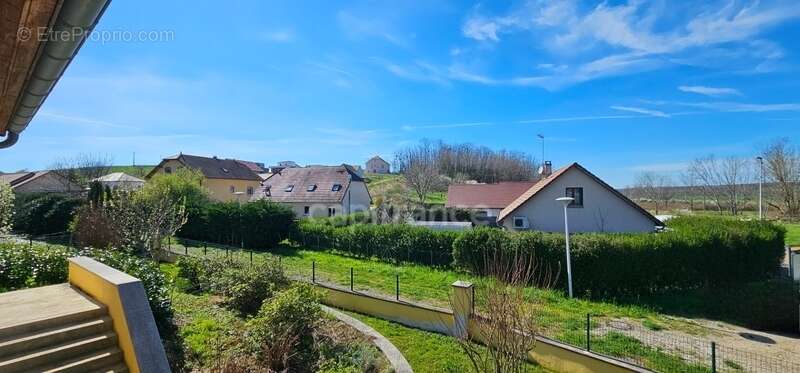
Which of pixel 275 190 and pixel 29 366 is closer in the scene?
pixel 29 366

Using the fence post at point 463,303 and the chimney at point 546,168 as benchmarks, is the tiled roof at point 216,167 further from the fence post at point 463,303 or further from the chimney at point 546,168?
the fence post at point 463,303

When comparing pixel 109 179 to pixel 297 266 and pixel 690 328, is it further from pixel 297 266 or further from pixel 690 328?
pixel 690 328

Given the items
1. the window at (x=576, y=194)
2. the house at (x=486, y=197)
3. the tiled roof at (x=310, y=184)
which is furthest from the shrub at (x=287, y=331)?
the tiled roof at (x=310, y=184)

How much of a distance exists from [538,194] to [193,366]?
57.2 ft

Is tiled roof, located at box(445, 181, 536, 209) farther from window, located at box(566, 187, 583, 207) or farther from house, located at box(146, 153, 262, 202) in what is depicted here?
house, located at box(146, 153, 262, 202)

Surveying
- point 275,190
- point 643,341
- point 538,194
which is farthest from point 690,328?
point 275,190

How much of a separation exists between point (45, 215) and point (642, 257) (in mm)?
29574

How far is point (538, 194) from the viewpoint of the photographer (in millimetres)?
19859

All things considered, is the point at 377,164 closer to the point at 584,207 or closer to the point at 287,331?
the point at 584,207

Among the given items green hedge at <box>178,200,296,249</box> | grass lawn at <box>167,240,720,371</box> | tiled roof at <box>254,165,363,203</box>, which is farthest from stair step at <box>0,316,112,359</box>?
tiled roof at <box>254,165,363,203</box>

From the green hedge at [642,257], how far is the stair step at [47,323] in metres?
10.5

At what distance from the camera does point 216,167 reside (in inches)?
1804

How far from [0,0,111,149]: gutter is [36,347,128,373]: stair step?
129 inches

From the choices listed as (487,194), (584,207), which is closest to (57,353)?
(584,207)
